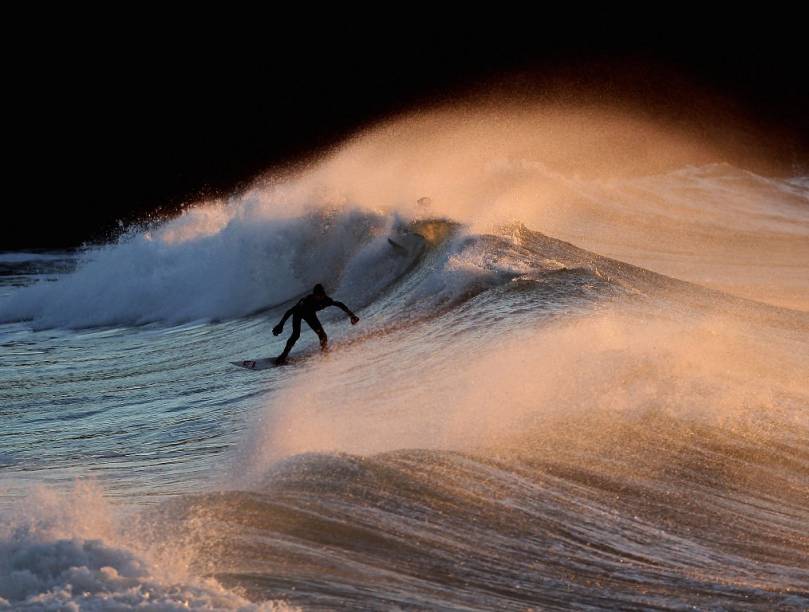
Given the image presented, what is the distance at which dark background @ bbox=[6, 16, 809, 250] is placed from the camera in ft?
234

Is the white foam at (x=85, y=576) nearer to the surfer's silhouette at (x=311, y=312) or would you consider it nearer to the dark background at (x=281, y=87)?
the surfer's silhouette at (x=311, y=312)

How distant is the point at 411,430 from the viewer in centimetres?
986

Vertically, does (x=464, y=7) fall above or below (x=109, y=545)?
above

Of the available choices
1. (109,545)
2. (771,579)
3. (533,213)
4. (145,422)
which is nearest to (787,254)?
(533,213)

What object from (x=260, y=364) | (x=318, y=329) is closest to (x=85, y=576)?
(x=318, y=329)

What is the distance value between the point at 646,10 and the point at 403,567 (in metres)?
96.4

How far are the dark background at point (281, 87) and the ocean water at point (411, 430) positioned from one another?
42882mm

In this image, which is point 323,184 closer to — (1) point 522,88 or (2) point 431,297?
(2) point 431,297

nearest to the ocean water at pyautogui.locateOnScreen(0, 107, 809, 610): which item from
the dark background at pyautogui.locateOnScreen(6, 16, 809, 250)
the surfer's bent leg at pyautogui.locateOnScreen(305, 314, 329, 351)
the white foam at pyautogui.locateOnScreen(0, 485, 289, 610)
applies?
the white foam at pyautogui.locateOnScreen(0, 485, 289, 610)

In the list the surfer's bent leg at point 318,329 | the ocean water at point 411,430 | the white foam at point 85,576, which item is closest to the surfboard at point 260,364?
the ocean water at point 411,430

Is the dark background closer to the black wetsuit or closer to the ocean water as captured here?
the ocean water

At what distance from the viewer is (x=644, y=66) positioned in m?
85.7

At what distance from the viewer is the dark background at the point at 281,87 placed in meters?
71.4

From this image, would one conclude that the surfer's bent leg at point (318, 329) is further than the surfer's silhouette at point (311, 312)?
Yes
